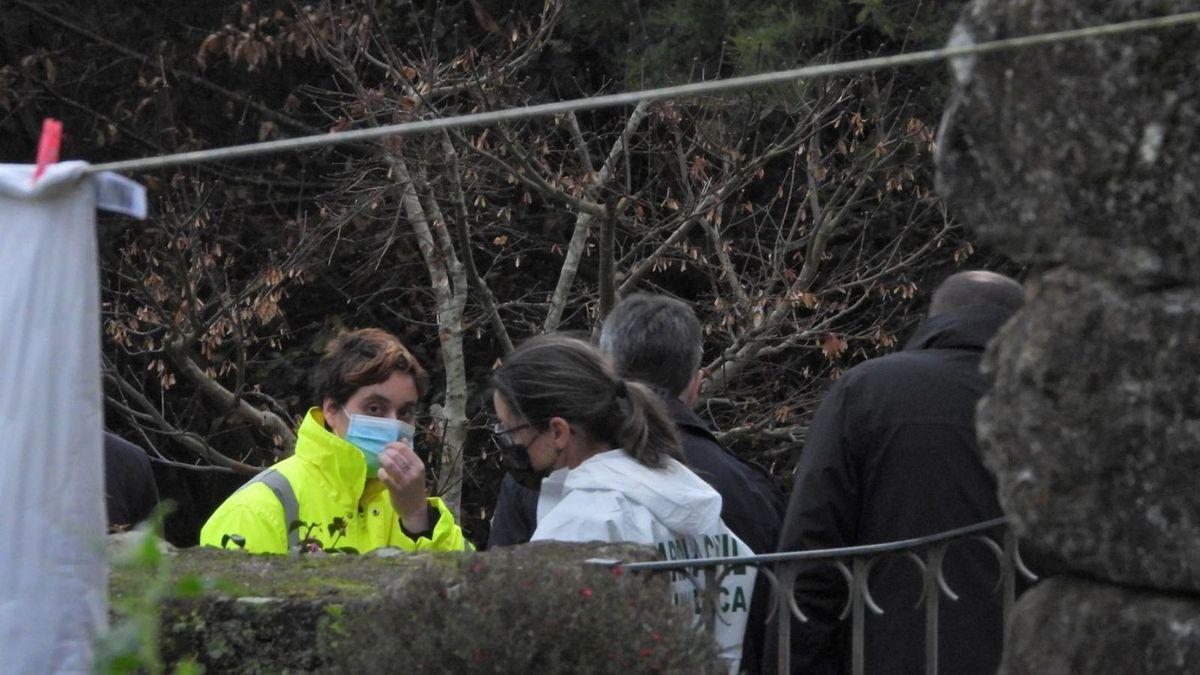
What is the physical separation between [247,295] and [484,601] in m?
4.97

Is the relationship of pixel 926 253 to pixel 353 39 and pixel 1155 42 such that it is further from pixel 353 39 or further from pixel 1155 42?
pixel 1155 42

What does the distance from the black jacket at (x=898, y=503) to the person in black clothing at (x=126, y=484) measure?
231 cm

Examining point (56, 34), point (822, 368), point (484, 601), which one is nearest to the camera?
point (484, 601)

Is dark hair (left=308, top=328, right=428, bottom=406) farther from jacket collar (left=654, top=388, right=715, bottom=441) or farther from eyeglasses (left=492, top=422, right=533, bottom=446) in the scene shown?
eyeglasses (left=492, top=422, right=533, bottom=446)

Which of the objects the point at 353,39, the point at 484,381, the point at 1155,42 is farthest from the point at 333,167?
the point at 1155,42

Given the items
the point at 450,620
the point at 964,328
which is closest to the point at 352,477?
the point at 964,328

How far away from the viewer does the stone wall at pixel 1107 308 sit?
2.04 m

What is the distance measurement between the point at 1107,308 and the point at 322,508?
280 centimetres

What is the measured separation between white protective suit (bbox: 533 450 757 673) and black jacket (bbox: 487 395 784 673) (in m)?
0.30

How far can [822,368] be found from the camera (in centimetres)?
850

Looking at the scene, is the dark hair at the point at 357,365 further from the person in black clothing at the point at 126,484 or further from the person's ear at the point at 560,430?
the person's ear at the point at 560,430

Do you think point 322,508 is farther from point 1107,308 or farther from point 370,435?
point 1107,308

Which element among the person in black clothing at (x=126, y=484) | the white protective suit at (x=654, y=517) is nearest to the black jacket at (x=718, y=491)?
the white protective suit at (x=654, y=517)

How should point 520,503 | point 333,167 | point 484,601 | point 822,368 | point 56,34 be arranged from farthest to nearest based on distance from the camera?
point 56,34
point 333,167
point 822,368
point 520,503
point 484,601
